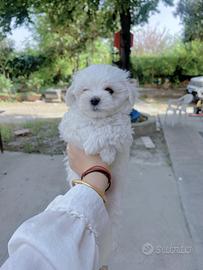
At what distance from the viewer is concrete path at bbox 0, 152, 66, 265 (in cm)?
232

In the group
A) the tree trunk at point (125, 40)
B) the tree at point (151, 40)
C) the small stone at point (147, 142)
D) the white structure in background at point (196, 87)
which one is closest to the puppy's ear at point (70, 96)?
the small stone at point (147, 142)

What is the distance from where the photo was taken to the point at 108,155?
89 cm

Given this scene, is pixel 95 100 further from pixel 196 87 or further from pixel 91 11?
pixel 196 87

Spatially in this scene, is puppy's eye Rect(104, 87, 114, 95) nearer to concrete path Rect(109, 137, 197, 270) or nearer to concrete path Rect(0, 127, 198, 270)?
concrete path Rect(0, 127, 198, 270)

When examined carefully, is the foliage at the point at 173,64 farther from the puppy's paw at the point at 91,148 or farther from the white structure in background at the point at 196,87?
the puppy's paw at the point at 91,148

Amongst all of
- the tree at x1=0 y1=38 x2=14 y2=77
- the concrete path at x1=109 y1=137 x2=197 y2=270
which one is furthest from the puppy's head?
the tree at x1=0 y1=38 x2=14 y2=77

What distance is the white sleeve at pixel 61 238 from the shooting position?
0.44 metres

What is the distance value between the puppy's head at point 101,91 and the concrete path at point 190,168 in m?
1.26

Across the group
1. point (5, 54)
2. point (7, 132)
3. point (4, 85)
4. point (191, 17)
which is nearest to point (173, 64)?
point (191, 17)

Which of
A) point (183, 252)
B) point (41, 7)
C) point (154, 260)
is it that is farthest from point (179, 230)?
point (41, 7)

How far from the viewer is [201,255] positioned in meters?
1.83

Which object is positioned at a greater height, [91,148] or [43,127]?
[91,148]

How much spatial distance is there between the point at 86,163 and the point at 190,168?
278 cm

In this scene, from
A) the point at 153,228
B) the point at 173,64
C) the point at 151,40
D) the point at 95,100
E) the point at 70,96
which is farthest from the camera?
the point at 151,40
